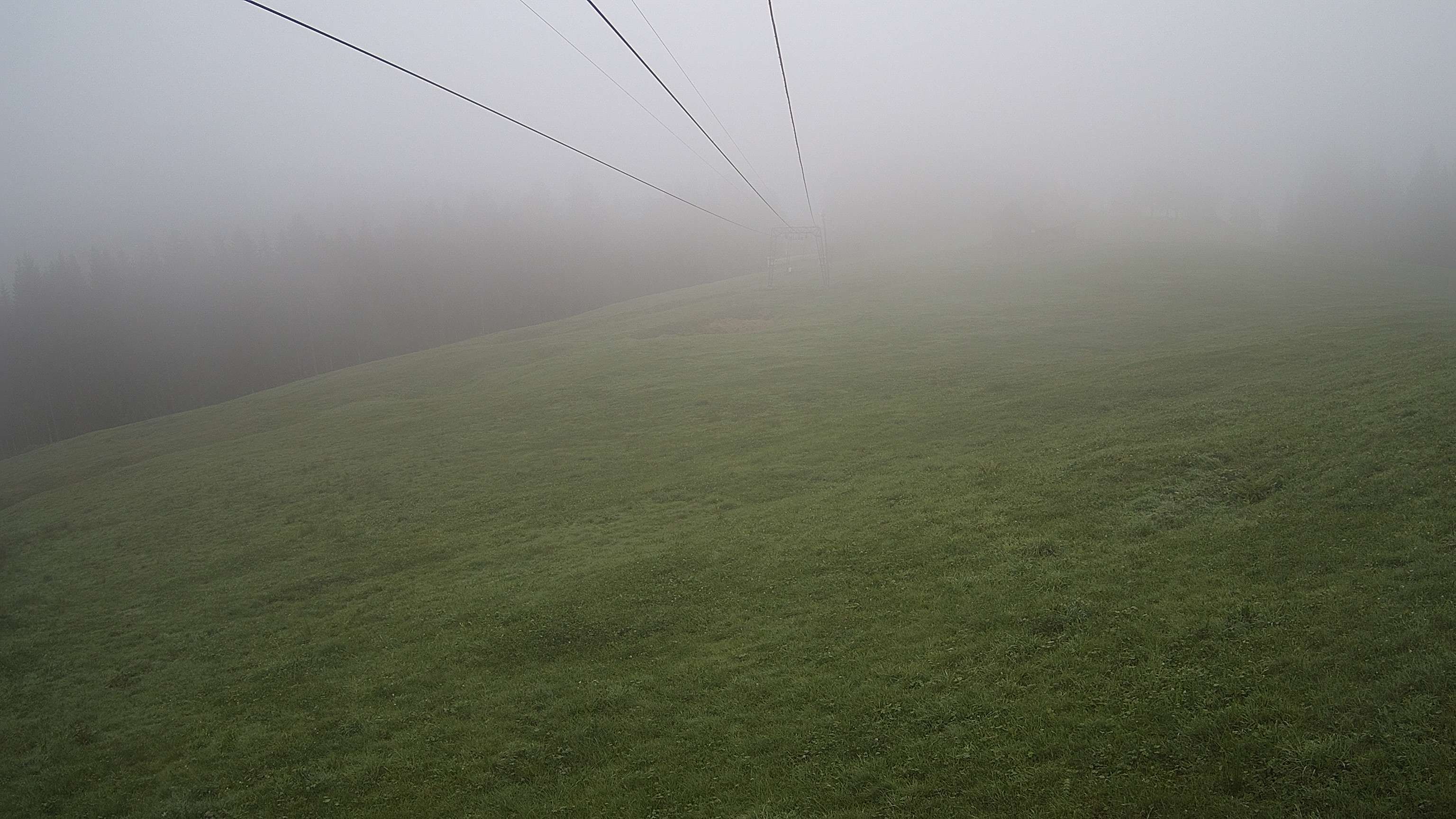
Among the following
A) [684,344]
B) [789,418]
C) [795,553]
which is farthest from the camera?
[684,344]

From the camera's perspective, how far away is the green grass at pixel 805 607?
9.95m

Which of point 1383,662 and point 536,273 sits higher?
point 536,273

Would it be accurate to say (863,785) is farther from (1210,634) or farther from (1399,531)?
(1399,531)

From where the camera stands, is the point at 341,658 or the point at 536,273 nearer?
the point at 341,658

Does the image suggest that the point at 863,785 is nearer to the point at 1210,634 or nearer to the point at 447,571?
the point at 1210,634

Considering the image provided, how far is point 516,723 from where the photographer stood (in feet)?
43.9

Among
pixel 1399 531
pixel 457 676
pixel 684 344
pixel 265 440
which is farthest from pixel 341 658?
pixel 684 344

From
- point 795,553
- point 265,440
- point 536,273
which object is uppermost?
point 536,273

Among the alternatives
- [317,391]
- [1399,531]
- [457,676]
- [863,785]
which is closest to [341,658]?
[457,676]

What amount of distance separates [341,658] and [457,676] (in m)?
3.79

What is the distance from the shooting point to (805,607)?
16.0 metres

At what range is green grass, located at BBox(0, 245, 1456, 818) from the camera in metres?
9.95

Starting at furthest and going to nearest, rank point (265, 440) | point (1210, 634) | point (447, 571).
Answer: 1. point (265, 440)
2. point (447, 571)
3. point (1210, 634)

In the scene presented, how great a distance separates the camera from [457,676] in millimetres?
15531
